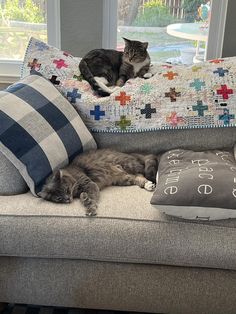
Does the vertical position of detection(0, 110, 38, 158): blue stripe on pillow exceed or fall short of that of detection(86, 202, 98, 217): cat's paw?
it exceeds it

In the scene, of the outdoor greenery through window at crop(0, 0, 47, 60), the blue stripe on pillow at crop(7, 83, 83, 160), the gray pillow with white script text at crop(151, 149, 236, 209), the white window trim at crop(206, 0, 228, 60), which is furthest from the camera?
the outdoor greenery through window at crop(0, 0, 47, 60)

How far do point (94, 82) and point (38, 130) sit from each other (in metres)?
0.53

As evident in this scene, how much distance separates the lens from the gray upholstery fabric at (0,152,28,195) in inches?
64.9

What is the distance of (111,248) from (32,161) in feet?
1.53

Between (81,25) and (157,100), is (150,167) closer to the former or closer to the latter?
(157,100)

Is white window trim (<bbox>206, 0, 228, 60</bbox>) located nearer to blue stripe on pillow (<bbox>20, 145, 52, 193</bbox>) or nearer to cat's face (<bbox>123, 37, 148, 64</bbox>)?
cat's face (<bbox>123, 37, 148, 64</bbox>)

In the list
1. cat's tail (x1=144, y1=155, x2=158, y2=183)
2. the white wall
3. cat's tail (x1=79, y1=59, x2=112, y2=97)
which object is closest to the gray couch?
cat's tail (x1=144, y1=155, x2=158, y2=183)

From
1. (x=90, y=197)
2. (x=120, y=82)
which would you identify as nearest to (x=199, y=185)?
(x=90, y=197)

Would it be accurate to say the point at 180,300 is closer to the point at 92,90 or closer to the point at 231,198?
the point at 231,198

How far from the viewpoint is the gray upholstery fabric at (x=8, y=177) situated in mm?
1647

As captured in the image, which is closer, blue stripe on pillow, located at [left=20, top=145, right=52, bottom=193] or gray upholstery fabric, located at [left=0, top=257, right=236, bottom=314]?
gray upholstery fabric, located at [left=0, top=257, right=236, bottom=314]

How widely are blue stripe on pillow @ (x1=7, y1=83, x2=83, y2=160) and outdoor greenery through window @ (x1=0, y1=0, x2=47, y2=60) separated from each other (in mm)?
975

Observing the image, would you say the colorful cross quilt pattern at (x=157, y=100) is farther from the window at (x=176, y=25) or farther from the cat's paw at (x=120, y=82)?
the window at (x=176, y=25)

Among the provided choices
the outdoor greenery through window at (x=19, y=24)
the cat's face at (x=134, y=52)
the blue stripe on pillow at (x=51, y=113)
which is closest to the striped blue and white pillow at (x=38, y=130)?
the blue stripe on pillow at (x=51, y=113)
